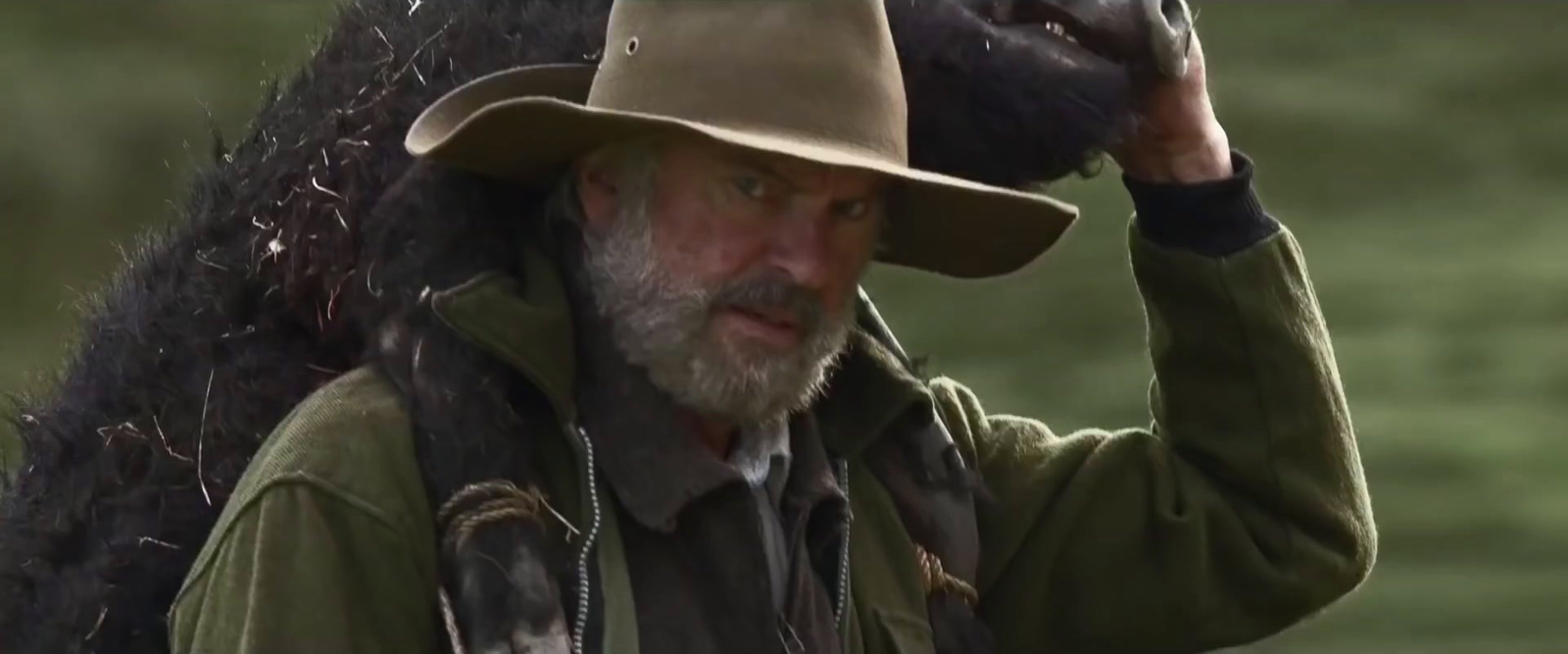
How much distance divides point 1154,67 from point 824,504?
0.57m

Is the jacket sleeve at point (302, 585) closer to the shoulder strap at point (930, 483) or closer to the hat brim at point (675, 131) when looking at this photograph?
the hat brim at point (675, 131)

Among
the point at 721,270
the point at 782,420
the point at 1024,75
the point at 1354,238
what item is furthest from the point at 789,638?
the point at 1354,238

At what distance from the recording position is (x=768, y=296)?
221 cm

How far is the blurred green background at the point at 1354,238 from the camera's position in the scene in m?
7.11

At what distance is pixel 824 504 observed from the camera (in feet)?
7.65

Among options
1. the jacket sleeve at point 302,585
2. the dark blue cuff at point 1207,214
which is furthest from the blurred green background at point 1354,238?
the jacket sleeve at point 302,585

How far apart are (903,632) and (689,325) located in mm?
395

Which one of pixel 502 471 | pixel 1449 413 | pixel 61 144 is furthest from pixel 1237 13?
pixel 502 471

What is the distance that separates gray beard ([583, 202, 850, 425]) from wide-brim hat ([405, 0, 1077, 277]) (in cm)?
11

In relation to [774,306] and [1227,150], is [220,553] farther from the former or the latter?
[1227,150]

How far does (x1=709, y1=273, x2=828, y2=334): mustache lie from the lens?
7.24 ft

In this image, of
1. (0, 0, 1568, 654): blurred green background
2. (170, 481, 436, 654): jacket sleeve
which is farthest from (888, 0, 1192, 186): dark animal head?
(0, 0, 1568, 654): blurred green background

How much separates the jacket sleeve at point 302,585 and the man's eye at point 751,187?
0.45 metres

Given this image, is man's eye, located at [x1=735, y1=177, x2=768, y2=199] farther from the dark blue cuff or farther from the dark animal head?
the dark blue cuff
